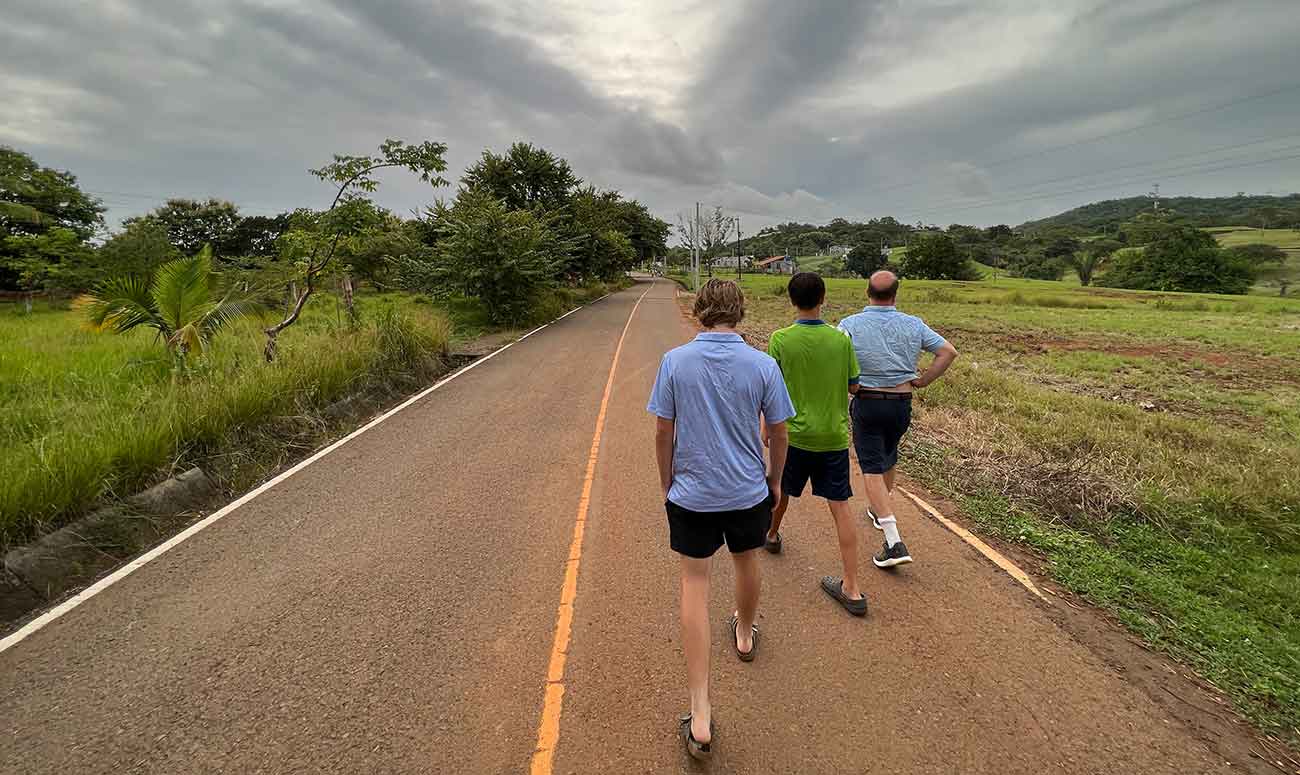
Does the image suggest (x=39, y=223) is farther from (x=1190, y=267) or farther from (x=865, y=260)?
(x=865, y=260)

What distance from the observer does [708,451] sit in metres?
2.19

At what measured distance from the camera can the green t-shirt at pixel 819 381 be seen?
2.98m

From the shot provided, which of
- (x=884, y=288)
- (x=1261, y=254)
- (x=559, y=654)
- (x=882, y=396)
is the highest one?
(x=884, y=288)

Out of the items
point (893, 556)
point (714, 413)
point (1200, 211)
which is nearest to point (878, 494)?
point (893, 556)

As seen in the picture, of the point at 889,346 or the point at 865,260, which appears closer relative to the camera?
the point at 889,346

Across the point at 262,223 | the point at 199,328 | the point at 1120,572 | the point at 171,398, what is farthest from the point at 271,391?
the point at 262,223

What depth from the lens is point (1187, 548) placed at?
3.72 m

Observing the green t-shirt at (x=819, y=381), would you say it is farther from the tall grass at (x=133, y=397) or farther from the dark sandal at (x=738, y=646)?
the tall grass at (x=133, y=397)

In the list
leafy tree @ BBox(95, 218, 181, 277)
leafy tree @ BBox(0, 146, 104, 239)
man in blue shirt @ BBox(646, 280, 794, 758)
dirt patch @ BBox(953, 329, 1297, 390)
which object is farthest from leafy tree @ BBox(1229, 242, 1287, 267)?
leafy tree @ BBox(0, 146, 104, 239)

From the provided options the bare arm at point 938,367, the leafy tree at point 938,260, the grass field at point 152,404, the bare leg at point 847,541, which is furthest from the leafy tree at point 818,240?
the bare leg at point 847,541

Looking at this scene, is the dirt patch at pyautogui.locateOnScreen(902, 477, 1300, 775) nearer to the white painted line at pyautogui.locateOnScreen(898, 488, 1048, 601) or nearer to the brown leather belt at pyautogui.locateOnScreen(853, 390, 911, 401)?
the white painted line at pyautogui.locateOnScreen(898, 488, 1048, 601)

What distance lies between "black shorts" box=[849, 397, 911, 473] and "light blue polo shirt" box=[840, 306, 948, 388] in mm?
139

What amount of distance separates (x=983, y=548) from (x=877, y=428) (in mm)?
1398

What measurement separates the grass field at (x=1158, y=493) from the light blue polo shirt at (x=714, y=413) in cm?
266
